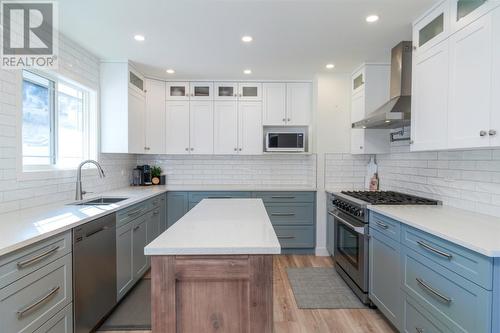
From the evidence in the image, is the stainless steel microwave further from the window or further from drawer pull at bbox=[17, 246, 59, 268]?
drawer pull at bbox=[17, 246, 59, 268]

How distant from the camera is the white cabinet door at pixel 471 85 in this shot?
1.67 metres

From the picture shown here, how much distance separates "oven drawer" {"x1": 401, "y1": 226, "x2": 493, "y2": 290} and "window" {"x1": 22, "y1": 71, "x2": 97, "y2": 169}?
3.09m

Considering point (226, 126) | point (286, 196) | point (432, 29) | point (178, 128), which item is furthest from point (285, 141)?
point (432, 29)

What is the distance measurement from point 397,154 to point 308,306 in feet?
6.81

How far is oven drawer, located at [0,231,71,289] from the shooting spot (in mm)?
1330

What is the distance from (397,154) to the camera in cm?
334

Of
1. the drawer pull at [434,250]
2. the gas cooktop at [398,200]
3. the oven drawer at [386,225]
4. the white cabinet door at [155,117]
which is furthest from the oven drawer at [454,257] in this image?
the white cabinet door at [155,117]

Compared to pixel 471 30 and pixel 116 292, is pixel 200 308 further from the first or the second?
pixel 471 30

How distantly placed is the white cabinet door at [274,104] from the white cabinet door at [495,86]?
2.72 meters

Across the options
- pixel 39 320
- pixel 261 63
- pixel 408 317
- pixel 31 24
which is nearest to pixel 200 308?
pixel 39 320

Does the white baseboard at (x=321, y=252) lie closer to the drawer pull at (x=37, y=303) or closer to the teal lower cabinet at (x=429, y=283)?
the teal lower cabinet at (x=429, y=283)

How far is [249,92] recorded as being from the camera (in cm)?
421

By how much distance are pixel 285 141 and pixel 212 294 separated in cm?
302

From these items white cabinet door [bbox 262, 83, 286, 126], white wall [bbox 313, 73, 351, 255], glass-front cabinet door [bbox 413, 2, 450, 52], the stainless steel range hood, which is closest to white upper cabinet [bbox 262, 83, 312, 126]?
white cabinet door [bbox 262, 83, 286, 126]
